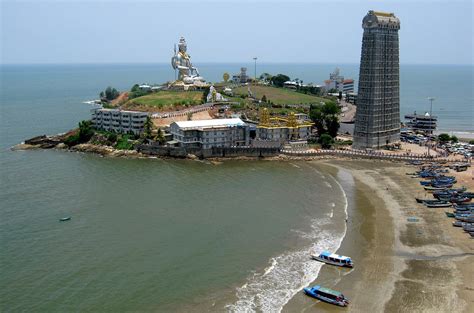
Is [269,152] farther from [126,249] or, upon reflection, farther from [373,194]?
[126,249]

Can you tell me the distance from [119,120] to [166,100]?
16512 millimetres

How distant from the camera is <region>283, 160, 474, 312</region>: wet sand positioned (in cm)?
3366

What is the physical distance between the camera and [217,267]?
38.8 meters

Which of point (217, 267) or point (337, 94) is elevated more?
point (337, 94)

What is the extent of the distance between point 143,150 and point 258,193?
99.5 feet

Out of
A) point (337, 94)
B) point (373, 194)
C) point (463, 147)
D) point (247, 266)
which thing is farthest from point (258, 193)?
point (337, 94)

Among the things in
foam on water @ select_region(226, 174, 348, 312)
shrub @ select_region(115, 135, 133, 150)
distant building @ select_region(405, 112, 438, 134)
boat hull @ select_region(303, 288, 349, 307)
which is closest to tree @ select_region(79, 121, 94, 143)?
shrub @ select_region(115, 135, 133, 150)

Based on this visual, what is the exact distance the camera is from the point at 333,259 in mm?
39188

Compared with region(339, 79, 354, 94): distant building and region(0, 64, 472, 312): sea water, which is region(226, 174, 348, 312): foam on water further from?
region(339, 79, 354, 94): distant building

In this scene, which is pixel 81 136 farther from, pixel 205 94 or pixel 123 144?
pixel 205 94

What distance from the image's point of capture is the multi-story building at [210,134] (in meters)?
80.9

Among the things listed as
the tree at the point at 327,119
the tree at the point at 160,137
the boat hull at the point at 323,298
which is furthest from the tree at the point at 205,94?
the boat hull at the point at 323,298

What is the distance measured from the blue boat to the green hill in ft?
233

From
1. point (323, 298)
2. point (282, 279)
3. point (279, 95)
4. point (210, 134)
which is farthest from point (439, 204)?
point (279, 95)
